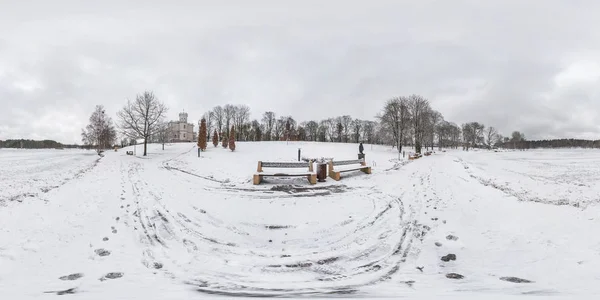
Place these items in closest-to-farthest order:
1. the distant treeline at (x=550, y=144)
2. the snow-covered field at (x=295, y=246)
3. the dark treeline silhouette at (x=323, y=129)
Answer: the snow-covered field at (x=295, y=246) → the dark treeline silhouette at (x=323, y=129) → the distant treeline at (x=550, y=144)

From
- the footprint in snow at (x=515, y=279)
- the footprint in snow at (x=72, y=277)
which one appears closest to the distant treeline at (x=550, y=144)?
the footprint in snow at (x=515, y=279)

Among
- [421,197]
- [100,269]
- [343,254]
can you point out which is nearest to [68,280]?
[100,269]

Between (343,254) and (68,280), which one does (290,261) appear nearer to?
(343,254)

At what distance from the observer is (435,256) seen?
506 centimetres

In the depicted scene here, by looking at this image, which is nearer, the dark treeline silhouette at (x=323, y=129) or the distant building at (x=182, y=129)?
the dark treeline silhouette at (x=323, y=129)

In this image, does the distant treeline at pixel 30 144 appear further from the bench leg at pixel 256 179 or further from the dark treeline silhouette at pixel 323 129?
the bench leg at pixel 256 179

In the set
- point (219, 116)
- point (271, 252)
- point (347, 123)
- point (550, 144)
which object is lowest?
point (271, 252)

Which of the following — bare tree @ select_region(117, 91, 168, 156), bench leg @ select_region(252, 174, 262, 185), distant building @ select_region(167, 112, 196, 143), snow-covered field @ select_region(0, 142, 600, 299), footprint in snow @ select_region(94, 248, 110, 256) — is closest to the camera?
snow-covered field @ select_region(0, 142, 600, 299)

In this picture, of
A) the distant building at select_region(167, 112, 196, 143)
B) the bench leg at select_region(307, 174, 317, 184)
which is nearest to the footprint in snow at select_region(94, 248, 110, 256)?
the bench leg at select_region(307, 174, 317, 184)

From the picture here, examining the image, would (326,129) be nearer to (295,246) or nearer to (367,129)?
(367,129)

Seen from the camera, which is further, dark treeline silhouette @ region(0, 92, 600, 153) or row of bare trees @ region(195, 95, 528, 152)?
row of bare trees @ region(195, 95, 528, 152)

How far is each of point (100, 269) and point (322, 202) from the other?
606cm

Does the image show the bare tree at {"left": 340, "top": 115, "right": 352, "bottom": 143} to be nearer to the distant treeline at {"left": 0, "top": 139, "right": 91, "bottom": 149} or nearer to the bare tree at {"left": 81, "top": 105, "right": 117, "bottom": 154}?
the bare tree at {"left": 81, "top": 105, "right": 117, "bottom": 154}

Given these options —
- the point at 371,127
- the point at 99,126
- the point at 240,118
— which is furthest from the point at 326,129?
the point at 99,126
